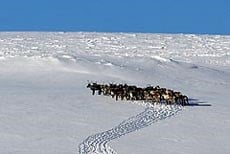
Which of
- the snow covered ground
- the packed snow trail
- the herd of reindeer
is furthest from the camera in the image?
the herd of reindeer

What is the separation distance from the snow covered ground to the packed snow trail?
3cm

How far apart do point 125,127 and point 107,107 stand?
11.7 ft

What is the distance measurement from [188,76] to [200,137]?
16526 mm

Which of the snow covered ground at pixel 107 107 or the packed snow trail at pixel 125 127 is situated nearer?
the packed snow trail at pixel 125 127

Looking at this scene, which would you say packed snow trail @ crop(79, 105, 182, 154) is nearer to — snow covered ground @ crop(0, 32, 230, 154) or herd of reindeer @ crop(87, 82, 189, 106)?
snow covered ground @ crop(0, 32, 230, 154)

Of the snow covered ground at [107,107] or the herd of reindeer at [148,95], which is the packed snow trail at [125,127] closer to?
the snow covered ground at [107,107]

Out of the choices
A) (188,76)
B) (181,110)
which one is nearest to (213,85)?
(188,76)

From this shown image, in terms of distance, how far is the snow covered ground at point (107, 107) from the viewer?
2006cm

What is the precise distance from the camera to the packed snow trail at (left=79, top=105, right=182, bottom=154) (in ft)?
62.3

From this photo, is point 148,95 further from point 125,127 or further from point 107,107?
point 125,127

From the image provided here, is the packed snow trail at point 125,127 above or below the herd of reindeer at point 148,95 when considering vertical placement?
below

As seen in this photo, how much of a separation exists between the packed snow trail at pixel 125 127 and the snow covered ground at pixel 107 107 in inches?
1.0

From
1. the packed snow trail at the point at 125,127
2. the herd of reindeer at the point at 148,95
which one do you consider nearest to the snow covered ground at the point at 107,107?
the packed snow trail at the point at 125,127

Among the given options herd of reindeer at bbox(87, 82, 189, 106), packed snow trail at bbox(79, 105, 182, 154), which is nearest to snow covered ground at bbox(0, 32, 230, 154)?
packed snow trail at bbox(79, 105, 182, 154)
